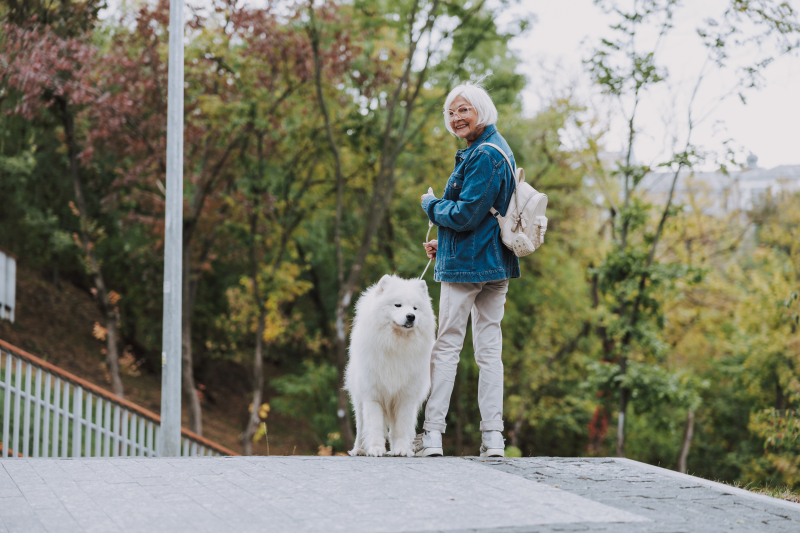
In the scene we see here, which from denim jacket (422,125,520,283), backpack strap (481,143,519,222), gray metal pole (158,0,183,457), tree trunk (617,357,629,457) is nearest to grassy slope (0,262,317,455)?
tree trunk (617,357,629,457)

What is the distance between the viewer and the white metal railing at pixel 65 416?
8.04 metres

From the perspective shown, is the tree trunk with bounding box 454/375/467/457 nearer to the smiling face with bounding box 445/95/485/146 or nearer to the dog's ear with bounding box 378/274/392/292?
the dog's ear with bounding box 378/274/392/292

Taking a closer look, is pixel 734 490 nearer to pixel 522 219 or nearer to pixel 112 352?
pixel 522 219

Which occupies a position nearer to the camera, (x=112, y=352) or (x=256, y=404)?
(x=112, y=352)

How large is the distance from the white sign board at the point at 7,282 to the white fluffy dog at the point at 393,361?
1225 cm

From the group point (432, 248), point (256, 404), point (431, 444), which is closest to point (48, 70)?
point (256, 404)

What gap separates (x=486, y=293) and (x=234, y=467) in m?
1.90

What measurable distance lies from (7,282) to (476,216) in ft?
45.7

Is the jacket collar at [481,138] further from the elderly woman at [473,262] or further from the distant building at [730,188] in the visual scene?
the distant building at [730,188]

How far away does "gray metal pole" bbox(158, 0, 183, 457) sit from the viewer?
834 centimetres

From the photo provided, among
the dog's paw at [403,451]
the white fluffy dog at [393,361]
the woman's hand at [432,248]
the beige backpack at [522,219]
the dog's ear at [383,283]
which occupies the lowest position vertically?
the dog's paw at [403,451]

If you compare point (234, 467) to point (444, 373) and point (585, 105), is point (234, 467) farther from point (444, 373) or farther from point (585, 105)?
point (585, 105)

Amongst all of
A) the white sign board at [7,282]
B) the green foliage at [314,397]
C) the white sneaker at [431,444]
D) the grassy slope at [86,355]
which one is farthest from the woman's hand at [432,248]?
the grassy slope at [86,355]

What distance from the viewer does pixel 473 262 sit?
4.25 metres
